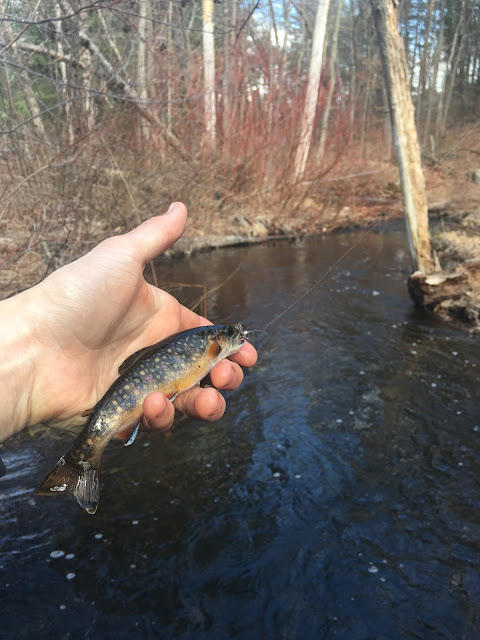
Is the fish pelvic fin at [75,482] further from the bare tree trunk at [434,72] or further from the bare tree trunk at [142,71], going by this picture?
the bare tree trunk at [434,72]

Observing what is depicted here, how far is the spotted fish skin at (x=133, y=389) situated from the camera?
7.84 feet

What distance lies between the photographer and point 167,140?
44.0 feet

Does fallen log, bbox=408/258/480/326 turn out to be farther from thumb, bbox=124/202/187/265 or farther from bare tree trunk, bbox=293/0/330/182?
bare tree trunk, bbox=293/0/330/182

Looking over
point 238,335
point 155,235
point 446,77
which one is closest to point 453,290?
point 238,335

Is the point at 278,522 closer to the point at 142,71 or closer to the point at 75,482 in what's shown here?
the point at 75,482

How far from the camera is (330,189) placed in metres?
21.0

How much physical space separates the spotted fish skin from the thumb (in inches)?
22.4

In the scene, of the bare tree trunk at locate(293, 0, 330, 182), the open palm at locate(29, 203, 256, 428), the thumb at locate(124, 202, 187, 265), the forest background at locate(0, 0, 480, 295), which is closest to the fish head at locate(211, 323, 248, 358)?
the open palm at locate(29, 203, 256, 428)

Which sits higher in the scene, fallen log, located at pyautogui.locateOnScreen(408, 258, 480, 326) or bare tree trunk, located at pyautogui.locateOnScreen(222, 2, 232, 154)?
bare tree trunk, located at pyautogui.locateOnScreen(222, 2, 232, 154)

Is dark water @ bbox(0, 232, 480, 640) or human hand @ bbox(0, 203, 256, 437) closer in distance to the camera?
human hand @ bbox(0, 203, 256, 437)

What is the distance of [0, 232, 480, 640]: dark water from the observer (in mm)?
3504

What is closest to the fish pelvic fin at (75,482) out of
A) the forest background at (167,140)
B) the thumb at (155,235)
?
the thumb at (155,235)

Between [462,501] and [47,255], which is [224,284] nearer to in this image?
[47,255]

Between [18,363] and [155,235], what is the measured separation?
1055 millimetres
